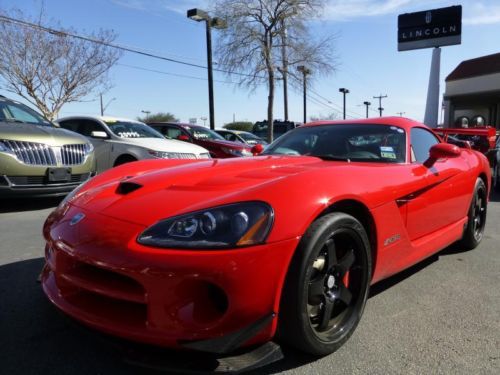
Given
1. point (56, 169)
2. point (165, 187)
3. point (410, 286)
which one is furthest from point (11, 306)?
point (56, 169)

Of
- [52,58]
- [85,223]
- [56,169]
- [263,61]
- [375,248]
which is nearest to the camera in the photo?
[85,223]

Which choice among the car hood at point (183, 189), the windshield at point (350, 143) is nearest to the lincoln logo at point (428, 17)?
the windshield at point (350, 143)

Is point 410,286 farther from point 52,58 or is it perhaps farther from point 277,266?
point 52,58

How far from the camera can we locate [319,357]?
85.3 inches

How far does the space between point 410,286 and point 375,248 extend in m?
0.92

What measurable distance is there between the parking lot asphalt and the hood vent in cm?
72

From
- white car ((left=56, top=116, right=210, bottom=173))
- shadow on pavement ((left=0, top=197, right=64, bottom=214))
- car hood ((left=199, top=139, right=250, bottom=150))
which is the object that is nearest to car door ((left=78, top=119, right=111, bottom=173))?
white car ((left=56, top=116, right=210, bottom=173))

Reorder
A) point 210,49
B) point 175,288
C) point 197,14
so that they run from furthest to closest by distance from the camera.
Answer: point 210,49 → point 197,14 → point 175,288

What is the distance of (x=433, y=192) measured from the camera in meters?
3.17

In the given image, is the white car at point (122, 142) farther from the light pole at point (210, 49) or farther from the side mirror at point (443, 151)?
the light pole at point (210, 49)

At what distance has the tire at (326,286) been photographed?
196cm

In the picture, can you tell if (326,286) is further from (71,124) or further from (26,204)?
(71,124)

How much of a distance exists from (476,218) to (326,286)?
9.27ft

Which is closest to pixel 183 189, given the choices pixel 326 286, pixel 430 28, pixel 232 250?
pixel 232 250
